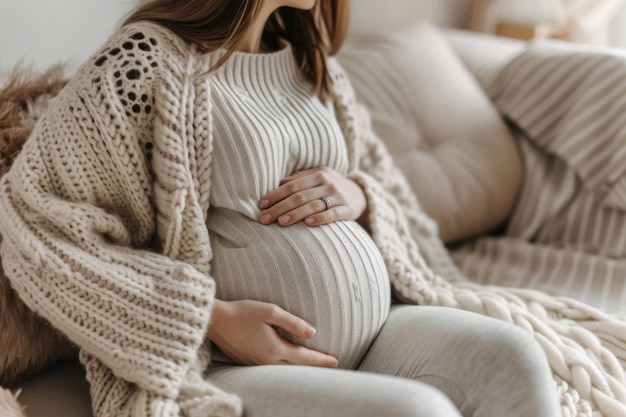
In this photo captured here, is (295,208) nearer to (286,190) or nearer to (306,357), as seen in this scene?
(286,190)

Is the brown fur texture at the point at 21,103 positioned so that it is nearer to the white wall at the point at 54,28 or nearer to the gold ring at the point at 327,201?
the white wall at the point at 54,28

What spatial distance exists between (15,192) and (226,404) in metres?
0.45

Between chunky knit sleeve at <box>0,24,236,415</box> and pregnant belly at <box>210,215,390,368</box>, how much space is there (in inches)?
2.6

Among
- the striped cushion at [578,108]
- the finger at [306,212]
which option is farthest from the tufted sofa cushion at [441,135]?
the finger at [306,212]

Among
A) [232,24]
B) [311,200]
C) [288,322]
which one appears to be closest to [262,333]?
[288,322]

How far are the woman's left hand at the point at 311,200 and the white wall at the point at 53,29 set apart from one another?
1.67 ft

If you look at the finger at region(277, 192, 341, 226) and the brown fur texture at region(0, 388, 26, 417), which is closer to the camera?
the brown fur texture at region(0, 388, 26, 417)

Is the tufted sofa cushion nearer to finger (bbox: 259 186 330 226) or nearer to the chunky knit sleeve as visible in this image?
finger (bbox: 259 186 330 226)

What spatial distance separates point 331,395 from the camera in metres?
0.87

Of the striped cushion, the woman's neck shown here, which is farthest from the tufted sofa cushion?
Result: the woman's neck

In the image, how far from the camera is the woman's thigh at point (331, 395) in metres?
0.84

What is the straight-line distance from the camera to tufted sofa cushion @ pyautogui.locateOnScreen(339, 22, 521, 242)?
1.65m

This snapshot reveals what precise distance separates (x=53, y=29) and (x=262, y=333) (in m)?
0.79

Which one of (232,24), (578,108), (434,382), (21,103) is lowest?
(434,382)
